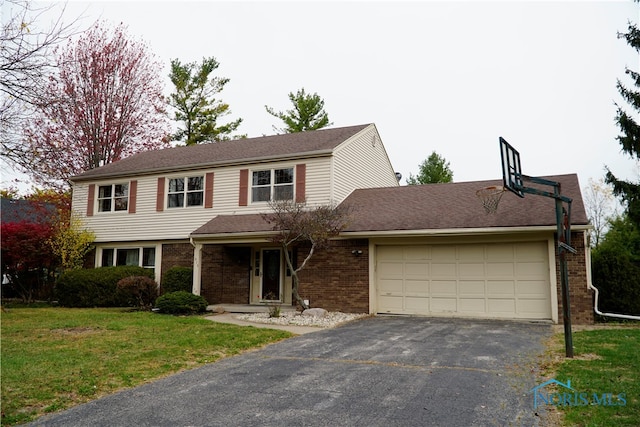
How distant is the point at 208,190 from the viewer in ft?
56.0

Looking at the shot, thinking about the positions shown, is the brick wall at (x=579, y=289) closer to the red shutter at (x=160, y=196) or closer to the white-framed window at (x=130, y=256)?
the red shutter at (x=160, y=196)

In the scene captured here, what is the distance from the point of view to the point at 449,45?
14156 mm

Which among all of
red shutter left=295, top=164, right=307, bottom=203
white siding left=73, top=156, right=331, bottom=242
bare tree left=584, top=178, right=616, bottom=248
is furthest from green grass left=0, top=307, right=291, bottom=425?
bare tree left=584, top=178, right=616, bottom=248

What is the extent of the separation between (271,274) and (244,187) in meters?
3.27

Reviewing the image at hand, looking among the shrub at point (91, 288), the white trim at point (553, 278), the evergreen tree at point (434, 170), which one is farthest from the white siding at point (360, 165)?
the evergreen tree at point (434, 170)

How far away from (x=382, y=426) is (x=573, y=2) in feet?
39.4

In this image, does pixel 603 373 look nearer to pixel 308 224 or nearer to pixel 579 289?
pixel 579 289

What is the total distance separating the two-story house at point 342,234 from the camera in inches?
478

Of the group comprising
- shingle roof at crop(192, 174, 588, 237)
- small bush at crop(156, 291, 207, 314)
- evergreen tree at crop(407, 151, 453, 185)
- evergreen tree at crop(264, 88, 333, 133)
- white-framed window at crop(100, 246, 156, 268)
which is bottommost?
small bush at crop(156, 291, 207, 314)

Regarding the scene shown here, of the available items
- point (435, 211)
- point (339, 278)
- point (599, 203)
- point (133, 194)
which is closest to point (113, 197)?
point (133, 194)

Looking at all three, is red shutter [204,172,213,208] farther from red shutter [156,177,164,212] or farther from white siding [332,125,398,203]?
white siding [332,125,398,203]

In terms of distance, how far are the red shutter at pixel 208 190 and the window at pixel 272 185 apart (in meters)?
1.70

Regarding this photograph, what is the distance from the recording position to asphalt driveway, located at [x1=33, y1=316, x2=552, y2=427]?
4555mm

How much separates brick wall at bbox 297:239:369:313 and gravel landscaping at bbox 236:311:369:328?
0.46 m
